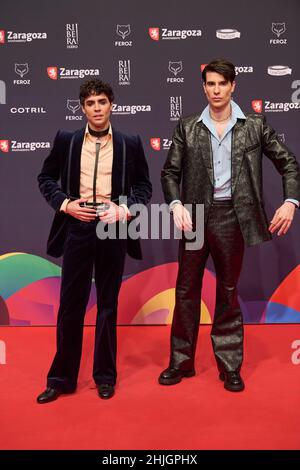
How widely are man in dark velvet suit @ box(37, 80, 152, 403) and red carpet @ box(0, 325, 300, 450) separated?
182 millimetres

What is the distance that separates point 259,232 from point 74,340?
49.3 inches

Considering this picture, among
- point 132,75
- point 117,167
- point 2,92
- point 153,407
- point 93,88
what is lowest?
point 153,407

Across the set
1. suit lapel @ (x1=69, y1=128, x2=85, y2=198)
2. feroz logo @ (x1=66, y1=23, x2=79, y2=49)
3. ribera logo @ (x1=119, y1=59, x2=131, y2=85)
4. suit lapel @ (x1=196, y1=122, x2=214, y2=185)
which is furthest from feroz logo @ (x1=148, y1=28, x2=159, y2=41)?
suit lapel @ (x1=69, y1=128, x2=85, y2=198)

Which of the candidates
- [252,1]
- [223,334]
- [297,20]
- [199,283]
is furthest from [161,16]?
[223,334]

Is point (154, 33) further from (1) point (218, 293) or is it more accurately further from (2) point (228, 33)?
(1) point (218, 293)

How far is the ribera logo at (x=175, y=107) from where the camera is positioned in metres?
3.99

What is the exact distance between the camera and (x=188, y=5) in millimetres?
3910

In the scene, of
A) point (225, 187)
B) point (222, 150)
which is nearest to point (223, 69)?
point (222, 150)

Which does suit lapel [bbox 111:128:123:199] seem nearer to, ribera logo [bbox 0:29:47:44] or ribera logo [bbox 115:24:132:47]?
ribera logo [bbox 115:24:132:47]

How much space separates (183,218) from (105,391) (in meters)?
1.10

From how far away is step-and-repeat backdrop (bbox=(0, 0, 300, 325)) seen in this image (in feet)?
12.9

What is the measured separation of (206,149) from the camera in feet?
9.37

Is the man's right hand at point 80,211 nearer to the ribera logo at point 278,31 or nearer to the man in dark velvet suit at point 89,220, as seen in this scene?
the man in dark velvet suit at point 89,220

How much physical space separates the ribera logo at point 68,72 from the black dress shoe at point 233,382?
8.27 feet
